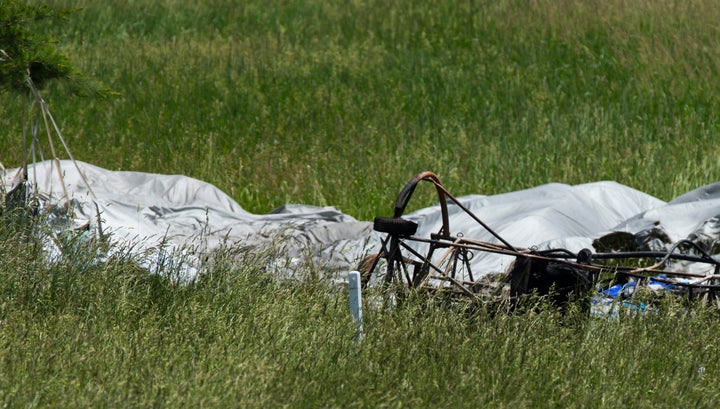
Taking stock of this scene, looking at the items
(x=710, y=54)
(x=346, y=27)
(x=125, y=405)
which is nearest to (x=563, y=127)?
(x=710, y=54)

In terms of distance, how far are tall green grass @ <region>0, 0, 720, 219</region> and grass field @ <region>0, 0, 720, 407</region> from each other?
0.04 metres

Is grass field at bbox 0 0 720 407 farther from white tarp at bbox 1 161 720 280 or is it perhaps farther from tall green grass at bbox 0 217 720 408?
white tarp at bbox 1 161 720 280

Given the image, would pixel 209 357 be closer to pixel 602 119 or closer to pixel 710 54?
pixel 602 119

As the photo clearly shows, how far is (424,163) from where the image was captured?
951 cm

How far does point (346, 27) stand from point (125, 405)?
40.2 ft

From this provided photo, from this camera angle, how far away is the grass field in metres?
3.73

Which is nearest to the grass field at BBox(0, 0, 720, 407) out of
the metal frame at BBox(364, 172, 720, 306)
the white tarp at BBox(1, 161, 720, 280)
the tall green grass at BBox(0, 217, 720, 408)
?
the tall green grass at BBox(0, 217, 720, 408)

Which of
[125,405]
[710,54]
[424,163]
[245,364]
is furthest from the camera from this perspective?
[710,54]

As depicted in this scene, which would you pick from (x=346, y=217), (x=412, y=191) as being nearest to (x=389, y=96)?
(x=346, y=217)

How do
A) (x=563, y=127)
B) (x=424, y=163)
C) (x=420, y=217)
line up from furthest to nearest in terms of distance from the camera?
(x=563, y=127)
(x=424, y=163)
(x=420, y=217)

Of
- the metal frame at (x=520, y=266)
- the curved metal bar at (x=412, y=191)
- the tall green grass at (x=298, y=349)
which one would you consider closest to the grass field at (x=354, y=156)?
the tall green grass at (x=298, y=349)

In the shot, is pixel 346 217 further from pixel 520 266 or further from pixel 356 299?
pixel 356 299

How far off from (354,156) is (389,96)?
7.30 feet

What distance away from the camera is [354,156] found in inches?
388
